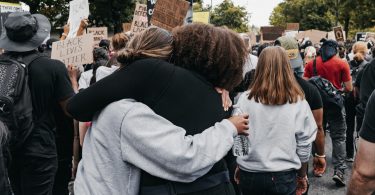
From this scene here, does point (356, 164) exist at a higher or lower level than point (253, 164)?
higher

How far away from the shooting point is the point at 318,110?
425 cm

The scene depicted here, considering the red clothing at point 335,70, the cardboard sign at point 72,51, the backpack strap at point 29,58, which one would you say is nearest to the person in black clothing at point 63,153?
the cardboard sign at point 72,51

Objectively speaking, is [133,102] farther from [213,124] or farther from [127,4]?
[127,4]

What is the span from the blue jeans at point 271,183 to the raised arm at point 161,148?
138cm

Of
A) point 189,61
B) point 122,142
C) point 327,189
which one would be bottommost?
point 327,189

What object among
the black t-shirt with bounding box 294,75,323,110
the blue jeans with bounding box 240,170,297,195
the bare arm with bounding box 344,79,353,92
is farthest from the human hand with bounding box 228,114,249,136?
the bare arm with bounding box 344,79,353,92

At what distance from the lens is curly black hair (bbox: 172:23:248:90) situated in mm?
2029

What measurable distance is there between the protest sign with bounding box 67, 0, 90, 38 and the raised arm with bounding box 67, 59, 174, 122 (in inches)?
135

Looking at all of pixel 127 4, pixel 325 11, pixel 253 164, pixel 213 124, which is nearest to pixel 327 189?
pixel 253 164

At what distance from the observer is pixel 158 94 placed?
1.93 metres

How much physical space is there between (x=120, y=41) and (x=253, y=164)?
207 cm

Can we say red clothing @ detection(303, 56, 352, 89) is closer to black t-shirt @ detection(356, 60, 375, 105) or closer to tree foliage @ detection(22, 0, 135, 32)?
black t-shirt @ detection(356, 60, 375, 105)

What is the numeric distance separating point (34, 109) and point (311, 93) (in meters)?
2.30

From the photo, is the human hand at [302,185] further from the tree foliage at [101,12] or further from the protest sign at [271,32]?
the tree foliage at [101,12]
